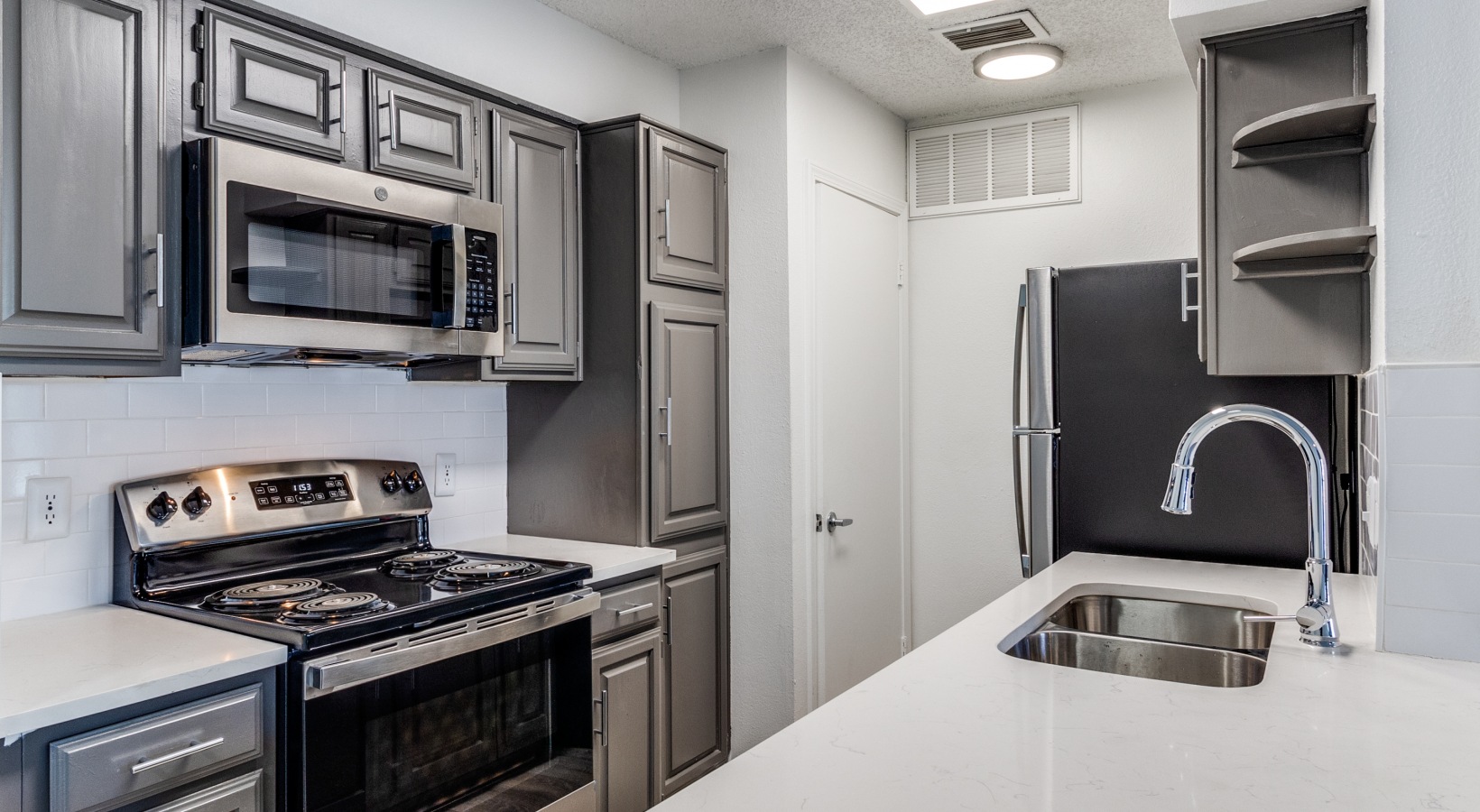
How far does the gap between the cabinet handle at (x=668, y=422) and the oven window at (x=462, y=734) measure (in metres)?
0.68

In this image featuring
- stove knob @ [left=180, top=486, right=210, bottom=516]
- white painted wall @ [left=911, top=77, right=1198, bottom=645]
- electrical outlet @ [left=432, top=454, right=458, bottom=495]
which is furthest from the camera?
white painted wall @ [left=911, top=77, right=1198, bottom=645]

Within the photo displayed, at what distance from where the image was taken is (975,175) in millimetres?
3895

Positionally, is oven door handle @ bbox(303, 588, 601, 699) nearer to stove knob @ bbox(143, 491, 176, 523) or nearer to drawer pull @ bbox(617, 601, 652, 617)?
drawer pull @ bbox(617, 601, 652, 617)

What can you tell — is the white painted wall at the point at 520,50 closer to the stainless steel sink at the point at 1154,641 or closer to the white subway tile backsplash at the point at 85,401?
the white subway tile backsplash at the point at 85,401

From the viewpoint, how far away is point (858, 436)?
361 centimetres

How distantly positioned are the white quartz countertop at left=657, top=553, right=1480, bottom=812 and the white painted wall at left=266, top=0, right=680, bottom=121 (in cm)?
204

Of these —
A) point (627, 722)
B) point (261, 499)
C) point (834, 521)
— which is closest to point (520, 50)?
point (261, 499)

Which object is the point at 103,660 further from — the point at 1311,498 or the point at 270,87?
the point at 1311,498

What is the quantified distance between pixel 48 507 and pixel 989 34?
289 cm

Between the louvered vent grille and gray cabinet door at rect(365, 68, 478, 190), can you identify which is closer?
gray cabinet door at rect(365, 68, 478, 190)

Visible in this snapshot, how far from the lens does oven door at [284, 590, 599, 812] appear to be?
5.56 feet

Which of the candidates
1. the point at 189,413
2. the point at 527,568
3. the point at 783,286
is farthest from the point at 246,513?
the point at 783,286

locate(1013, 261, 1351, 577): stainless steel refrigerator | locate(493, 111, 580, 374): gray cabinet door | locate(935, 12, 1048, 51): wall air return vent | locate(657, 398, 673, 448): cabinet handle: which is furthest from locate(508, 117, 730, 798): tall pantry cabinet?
locate(1013, 261, 1351, 577): stainless steel refrigerator

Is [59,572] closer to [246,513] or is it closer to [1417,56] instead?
[246,513]
